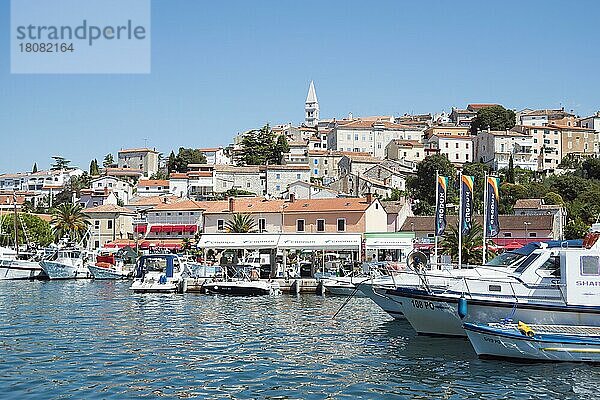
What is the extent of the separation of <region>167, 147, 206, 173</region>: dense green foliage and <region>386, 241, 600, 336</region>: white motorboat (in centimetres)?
12229

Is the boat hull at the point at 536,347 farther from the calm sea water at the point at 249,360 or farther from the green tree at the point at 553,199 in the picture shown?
the green tree at the point at 553,199

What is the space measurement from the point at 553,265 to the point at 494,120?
137 metres

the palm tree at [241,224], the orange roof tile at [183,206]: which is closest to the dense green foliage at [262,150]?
the orange roof tile at [183,206]

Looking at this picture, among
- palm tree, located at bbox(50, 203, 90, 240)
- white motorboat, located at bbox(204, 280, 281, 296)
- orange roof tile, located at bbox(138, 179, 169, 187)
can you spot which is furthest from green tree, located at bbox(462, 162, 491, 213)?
white motorboat, located at bbox(204, 280, 281, 296)

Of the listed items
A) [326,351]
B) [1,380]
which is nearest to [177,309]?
[326,351]

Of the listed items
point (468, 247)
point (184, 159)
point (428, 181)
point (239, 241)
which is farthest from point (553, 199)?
point (184, 159)

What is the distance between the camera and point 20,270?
220 feet

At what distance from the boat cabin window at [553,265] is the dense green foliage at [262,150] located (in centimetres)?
11042

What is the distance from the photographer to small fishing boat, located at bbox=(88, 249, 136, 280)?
6744 cm

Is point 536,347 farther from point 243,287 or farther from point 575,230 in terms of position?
point 575,230

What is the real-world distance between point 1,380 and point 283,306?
21.8 metres

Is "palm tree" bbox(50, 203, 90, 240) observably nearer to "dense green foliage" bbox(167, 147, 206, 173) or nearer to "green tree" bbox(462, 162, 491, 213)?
"green tree" bbox(462, 162, 491, 213)

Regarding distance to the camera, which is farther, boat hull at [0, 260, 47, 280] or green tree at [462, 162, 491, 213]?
green tree at [462, 162, 491, 213]

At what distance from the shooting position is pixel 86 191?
124 meters
